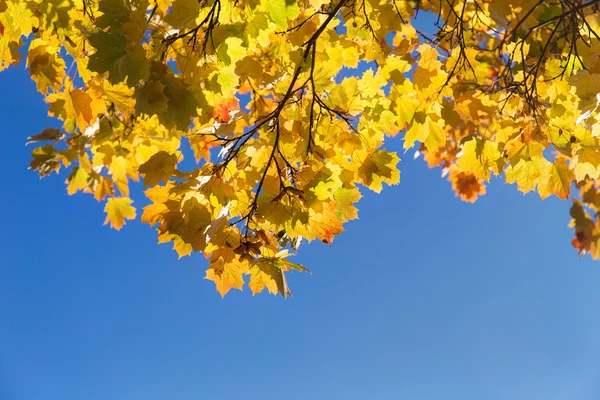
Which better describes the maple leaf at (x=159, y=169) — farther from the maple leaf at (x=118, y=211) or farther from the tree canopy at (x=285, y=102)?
the maple leaf at (x=118, y=211)

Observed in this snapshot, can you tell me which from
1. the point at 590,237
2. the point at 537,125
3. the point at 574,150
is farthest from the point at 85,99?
the point at 590,237

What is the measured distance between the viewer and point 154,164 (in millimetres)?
2281

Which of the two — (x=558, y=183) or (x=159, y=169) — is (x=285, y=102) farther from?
(x=558, y=183)

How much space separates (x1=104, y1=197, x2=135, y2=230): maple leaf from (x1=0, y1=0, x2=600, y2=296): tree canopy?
1.52 m

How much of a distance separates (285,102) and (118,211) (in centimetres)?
266

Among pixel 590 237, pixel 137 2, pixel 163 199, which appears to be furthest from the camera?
pixel 590 237

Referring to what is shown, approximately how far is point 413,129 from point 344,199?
24.6 inches

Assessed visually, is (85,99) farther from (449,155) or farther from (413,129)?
(449,155)

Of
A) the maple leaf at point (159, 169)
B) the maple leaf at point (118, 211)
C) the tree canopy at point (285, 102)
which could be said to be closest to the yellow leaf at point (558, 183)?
the tree canopy at point (285, 102)

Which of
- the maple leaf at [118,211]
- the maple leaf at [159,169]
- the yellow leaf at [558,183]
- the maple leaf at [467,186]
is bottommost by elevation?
the yellow leaf at [558,183]

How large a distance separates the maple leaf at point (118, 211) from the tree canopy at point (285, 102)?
152cm

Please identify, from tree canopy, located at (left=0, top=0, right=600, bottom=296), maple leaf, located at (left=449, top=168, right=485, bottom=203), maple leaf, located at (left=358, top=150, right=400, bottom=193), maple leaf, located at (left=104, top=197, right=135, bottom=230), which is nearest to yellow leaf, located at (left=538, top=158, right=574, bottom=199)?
tree canopy, located at (left=0, top=0, right=600, bottom=296)

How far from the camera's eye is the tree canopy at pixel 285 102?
81.6 inches

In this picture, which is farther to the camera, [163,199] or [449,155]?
[449,155]
